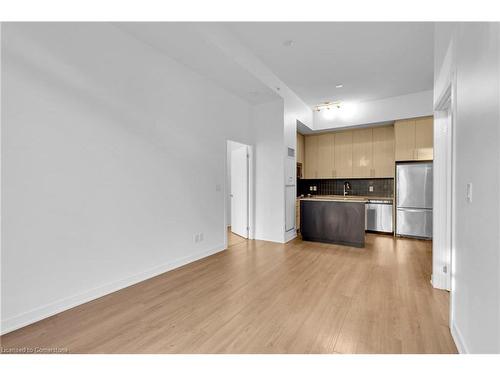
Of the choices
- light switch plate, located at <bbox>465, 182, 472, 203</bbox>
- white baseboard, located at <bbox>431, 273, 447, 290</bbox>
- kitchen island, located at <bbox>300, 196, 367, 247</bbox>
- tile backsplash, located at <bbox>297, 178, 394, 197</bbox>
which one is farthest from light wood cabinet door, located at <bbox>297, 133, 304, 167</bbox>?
light switch plate, located at <bbox>465, 182, 472, 203</bbox>

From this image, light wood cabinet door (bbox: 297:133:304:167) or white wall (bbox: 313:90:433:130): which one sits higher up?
white wall (bbox: 313:90:433:130)

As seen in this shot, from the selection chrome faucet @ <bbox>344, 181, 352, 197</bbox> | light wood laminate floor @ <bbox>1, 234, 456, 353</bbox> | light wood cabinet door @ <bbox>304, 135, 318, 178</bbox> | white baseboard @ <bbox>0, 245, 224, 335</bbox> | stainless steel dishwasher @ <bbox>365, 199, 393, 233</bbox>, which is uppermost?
light wood cabinet door @ <bbox>304, 135, 318, 178</bbox>

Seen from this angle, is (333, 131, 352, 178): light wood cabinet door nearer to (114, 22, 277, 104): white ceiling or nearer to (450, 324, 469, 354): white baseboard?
(114, 22, 277, 104): white ceiling

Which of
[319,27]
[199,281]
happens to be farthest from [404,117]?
[199,281]

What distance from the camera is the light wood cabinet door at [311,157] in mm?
6172

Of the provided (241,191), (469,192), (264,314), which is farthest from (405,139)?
(264,314)

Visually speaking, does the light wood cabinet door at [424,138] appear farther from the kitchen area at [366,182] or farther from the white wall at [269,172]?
the white wall at [269,172]

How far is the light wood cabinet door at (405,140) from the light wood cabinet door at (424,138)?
69 millimetres

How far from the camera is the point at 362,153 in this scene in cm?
560

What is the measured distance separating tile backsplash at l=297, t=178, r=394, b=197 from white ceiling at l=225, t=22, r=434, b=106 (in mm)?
2132

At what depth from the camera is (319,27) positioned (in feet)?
8.80

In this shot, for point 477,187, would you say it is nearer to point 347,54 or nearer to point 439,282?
point 439,282

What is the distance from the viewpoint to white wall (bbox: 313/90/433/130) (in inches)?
180

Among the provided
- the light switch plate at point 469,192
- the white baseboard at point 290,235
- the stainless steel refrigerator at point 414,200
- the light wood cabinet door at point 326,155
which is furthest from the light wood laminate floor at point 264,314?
the light wood cabinet door at point 326,155
